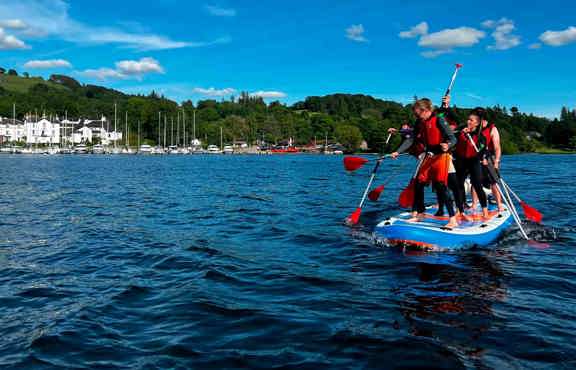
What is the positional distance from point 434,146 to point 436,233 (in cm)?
200

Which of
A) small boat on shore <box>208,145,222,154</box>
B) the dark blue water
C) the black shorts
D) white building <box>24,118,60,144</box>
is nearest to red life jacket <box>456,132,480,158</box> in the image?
the black shorts

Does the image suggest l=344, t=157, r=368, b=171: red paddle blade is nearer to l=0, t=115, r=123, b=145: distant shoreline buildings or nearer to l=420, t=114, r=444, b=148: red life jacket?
l=420, t=114, r=444, b=148: red life jacket

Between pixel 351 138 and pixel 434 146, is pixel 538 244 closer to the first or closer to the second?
pixel 434 146

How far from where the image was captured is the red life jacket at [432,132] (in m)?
10.6

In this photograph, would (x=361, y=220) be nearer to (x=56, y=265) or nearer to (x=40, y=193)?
(x=56, y=265)

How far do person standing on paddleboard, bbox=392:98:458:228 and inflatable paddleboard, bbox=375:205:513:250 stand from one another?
31 cm

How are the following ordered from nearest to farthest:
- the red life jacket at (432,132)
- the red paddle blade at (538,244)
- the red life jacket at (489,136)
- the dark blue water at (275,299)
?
the dark blue water at (275,299), the red life jacket at (432,132), the red paddle blade at (538,244), the red life jacket at (489,136)

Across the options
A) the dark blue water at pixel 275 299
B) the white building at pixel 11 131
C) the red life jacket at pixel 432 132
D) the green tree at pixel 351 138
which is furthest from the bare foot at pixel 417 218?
the white building at pixel 11 131

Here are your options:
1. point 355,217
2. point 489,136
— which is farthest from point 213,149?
point 489,136

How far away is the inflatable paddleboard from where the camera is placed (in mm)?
10391

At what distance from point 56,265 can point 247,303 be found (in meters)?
4.84

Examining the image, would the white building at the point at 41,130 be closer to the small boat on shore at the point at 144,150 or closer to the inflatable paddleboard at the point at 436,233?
the small boat on shore at the point at 144,150

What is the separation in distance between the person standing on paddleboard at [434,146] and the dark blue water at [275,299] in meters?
1.53

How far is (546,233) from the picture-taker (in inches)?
523
